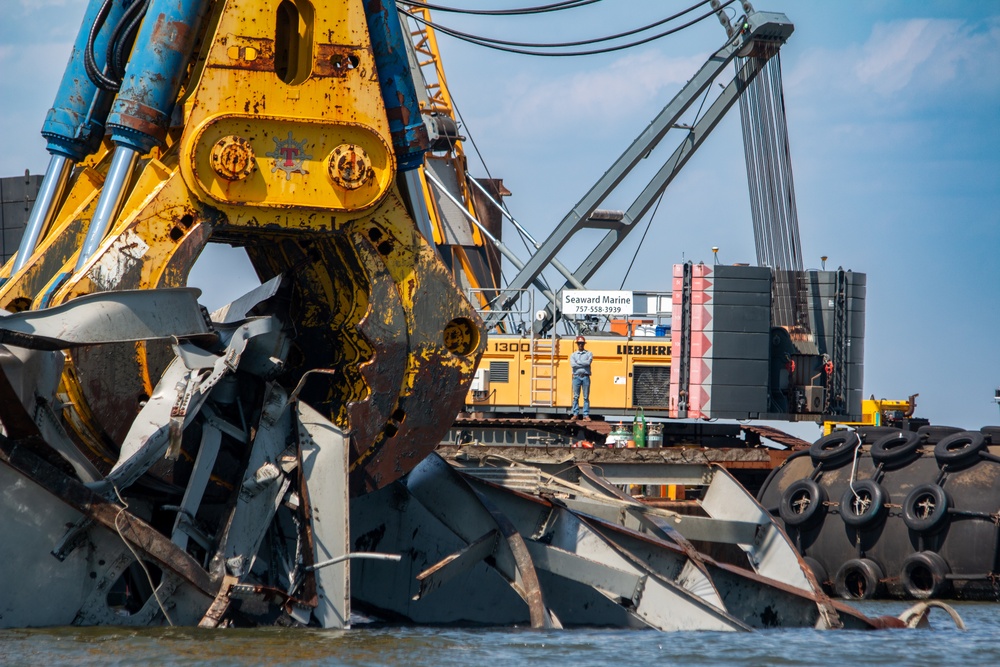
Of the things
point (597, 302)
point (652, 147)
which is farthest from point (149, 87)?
point (652, 147)

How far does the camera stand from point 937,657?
8.98 meters

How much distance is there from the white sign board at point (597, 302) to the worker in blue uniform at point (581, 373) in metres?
1.77

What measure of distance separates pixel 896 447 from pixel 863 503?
90cm

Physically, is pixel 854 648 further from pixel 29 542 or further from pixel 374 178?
pixel 29 542

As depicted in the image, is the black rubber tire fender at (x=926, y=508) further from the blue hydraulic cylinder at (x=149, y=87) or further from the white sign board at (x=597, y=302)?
the white sign board at (x=597, y=302)

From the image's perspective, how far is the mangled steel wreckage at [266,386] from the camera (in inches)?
311

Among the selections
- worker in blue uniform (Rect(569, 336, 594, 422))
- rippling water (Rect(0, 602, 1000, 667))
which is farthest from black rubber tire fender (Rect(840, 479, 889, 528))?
worker in blue uniform (Rect(569, 336, 594, 422))

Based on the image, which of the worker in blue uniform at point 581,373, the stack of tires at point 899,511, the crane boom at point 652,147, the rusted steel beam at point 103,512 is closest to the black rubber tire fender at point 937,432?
the stack of tires at point 899,511

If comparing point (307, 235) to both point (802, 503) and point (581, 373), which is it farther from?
point (581, 373)

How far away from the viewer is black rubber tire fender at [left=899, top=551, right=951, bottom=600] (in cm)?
1571

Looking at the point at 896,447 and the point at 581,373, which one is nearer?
the point at 896,447

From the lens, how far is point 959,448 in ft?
53.9

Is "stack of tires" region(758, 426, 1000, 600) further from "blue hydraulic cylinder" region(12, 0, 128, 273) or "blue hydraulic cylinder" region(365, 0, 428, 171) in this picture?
"blue hydraulic cylinder" region(12, 0, 128, 273)

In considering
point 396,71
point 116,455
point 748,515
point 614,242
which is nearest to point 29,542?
point 116,455
